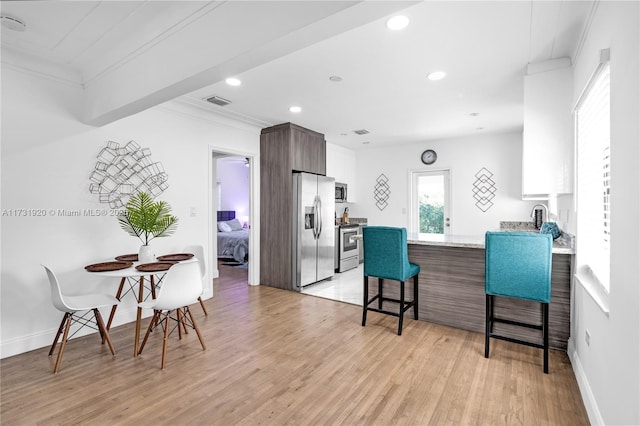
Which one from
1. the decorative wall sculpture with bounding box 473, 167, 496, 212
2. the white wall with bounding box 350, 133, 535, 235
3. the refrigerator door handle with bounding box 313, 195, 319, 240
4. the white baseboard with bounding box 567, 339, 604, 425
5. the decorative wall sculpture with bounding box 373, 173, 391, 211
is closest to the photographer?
the white baseboard with bounding box 567, 339, 604, 425

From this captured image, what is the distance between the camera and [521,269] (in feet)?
8.04

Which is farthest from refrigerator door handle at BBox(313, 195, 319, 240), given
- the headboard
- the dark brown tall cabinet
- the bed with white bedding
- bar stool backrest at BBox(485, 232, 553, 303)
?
the headboard

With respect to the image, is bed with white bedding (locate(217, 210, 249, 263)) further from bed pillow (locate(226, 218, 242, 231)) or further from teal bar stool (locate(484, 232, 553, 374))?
teal bar stool (locate(484, 232, 553, 374))

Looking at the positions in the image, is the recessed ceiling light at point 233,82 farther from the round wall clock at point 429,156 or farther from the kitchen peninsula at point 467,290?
the round wall clock at point 429,156

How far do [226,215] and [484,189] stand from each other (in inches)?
256

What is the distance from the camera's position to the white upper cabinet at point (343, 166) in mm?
6266

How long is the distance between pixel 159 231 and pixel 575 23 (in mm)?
3826

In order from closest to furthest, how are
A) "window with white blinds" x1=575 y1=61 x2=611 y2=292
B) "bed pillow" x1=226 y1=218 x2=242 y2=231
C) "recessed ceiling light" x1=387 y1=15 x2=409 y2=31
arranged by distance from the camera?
1. "window with white blinds" x1=575 y1=61 x2=611 y2=292
2. "recessed ceiling light" x1=387 y1=15 x2=409 y2=31
3. "bed pillow" x1=226 y1=218 x2=242 y2=231

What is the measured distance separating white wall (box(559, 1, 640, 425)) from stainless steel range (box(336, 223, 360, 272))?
14.0 feet

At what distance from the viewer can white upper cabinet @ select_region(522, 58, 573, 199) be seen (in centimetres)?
270

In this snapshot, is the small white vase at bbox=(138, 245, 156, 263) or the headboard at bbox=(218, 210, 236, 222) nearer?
the small white vase at bbox=(138, 245, 156, 263)

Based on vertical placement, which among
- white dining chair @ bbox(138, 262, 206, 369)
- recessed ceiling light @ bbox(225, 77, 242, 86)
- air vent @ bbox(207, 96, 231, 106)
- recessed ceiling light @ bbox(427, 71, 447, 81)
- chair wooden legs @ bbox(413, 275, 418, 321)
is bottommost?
chair wooden legs @ bbox(413, 275, 418, 321)

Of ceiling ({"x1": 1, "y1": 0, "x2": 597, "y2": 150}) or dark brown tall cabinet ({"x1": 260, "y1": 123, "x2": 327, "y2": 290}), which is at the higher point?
ceiling ({"x1": 1, "y1": 0, "x2": 597, "y2": 150})

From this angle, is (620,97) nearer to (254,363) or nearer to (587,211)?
(587,211)
